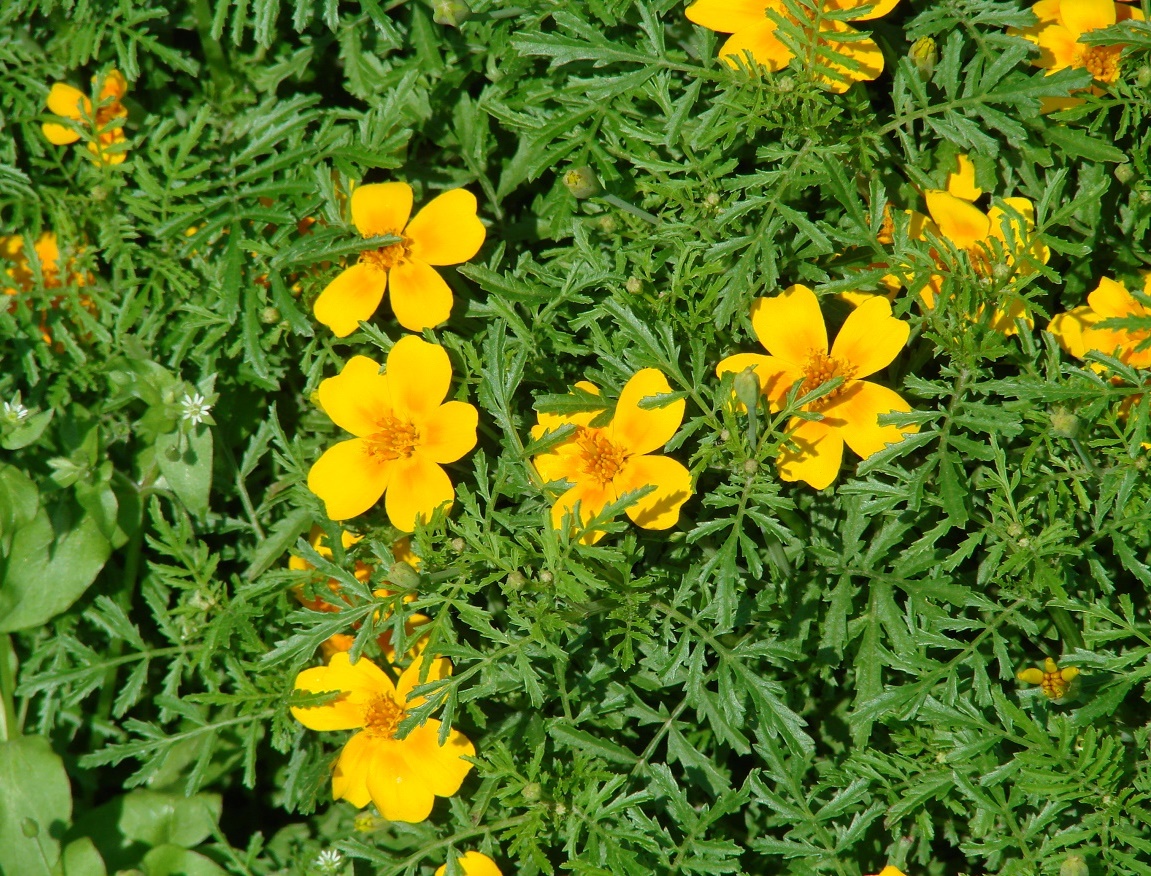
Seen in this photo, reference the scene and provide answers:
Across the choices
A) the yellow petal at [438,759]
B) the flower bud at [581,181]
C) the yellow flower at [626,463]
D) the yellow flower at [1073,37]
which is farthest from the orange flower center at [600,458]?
the yellow flower at [1073,37]

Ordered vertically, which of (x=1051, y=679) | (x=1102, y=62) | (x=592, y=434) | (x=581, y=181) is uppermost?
(x=1102, y=62)

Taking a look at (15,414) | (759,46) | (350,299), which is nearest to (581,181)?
(759,46)

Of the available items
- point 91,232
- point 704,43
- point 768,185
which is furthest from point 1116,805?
point 91,232

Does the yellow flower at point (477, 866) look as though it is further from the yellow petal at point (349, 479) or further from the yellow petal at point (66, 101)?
the yellow petal at point (66, 101)

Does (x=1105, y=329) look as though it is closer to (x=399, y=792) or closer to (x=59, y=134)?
(x=399, y=792)

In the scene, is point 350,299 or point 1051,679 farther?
point 350,299

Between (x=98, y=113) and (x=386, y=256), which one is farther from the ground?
(x=98, y=113)

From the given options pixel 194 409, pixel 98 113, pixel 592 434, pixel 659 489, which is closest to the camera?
pixel 659 489
